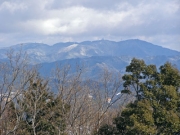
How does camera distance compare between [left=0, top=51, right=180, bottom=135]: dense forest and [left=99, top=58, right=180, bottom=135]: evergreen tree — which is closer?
[left=99, top=58, right=180, bottom=135]: evergreen tree

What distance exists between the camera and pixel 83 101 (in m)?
21.5

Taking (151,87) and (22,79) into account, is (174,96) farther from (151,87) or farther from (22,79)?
(22,79)

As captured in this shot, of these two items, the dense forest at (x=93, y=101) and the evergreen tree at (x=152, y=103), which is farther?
the dense forest at (x=93, y=101)

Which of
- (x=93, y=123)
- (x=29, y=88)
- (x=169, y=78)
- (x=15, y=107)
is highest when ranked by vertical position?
(x=169, y=78)

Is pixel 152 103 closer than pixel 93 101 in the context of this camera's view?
Yes

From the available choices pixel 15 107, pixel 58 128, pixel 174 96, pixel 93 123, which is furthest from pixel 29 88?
pixel 174 96

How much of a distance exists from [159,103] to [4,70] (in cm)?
924

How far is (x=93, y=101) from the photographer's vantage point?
26.4m

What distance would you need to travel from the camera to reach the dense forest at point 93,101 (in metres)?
14.6

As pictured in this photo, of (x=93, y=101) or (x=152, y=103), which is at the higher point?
(x=152, y=103)

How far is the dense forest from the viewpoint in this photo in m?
14.6

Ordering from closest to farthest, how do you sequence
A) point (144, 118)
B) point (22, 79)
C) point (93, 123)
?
1. point (144, 118)
2. point (22, 79)
3. point (93, 123)

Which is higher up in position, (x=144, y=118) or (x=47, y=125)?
(x=144, y=118)

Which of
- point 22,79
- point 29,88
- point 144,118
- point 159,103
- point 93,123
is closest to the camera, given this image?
point 144,118
